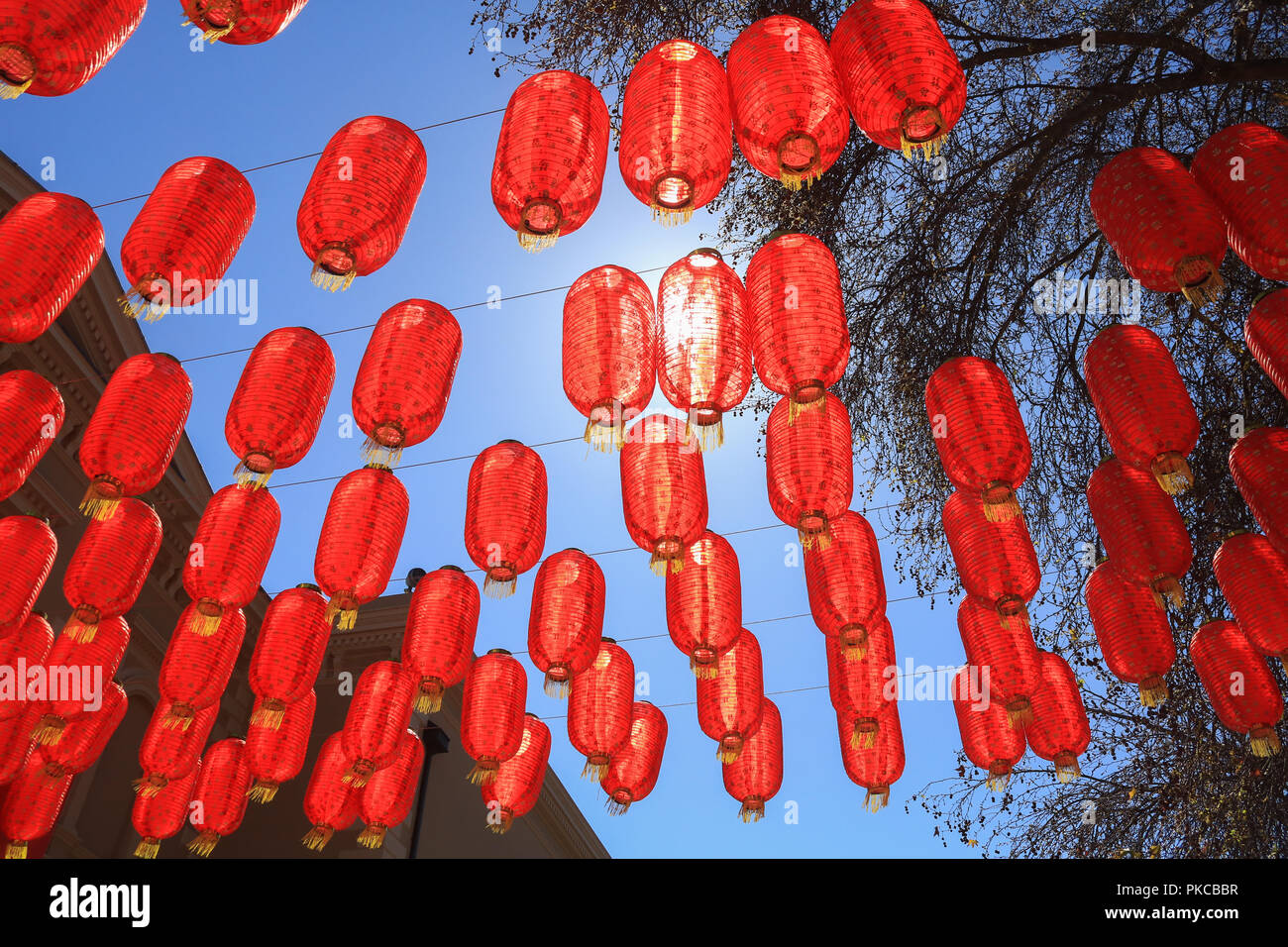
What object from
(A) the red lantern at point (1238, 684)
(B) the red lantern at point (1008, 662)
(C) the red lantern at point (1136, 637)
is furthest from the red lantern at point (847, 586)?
(A) the red lantern at point (1238, 684)

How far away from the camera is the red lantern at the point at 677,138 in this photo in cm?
367

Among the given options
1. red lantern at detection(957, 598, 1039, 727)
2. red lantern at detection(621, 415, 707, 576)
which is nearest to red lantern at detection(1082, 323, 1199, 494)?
red lantern at detection(957, 598, 1039, 727)

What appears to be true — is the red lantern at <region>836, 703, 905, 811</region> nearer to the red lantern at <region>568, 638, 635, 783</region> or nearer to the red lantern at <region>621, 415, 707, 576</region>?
the red lantern at <region>568, 638, 635, 783</region>

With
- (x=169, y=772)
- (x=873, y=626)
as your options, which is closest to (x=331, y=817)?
(x=169, y=772)

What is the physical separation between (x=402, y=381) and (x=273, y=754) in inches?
Result: 136

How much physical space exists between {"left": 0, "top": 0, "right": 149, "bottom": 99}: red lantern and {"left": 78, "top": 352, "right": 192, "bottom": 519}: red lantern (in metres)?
1.72

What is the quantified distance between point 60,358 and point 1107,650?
9.56 metres

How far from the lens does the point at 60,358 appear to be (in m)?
8.85

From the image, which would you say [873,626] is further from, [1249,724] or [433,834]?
[433,834]

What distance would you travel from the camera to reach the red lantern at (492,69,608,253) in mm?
3758

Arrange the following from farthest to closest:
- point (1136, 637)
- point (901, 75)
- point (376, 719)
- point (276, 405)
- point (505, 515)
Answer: point (376, 719) < point (505, 515) < point (1136, 637) < point (276, 405) < point (901, 75)

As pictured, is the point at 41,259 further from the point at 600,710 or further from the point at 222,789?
the point at 222,789

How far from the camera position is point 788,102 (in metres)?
3.59

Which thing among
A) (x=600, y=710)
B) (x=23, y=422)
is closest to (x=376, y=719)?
(x=600, y=710)
